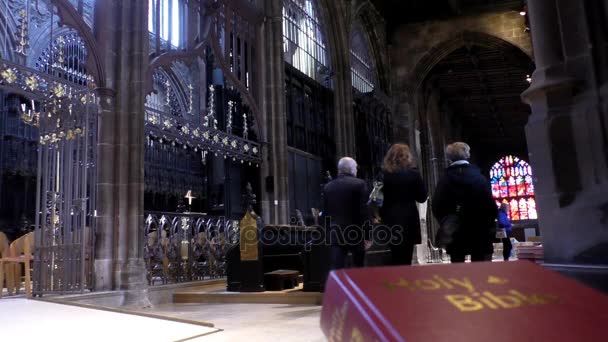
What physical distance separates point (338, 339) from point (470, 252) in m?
3.38

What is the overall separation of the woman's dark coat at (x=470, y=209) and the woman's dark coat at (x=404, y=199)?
0.19 metres

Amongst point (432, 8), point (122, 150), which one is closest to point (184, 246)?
point (122, 150)

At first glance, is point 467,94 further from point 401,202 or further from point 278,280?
point 401,202

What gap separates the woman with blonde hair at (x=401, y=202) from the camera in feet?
13.9

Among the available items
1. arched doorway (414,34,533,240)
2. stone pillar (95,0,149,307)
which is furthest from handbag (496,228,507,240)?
arched doorway (414,34,533,240)

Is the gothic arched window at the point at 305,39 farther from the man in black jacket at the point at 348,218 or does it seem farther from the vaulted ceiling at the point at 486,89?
the man in black jacket at the point at 348,218

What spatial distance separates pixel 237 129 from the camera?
13.0 meters

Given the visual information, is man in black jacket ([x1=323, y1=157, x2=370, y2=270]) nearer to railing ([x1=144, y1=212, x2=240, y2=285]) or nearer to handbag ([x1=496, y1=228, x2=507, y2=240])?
railing ([x1=144, y1=212, x2=240, y2=285])

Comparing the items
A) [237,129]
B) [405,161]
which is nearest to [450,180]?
[405,161]

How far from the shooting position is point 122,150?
7770 mm

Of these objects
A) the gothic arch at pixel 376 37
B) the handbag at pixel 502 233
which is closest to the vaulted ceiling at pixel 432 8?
the gothic arch at pixel 376 37

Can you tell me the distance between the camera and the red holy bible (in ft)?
2.93

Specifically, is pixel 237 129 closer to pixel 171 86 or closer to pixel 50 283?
pixel 171 86

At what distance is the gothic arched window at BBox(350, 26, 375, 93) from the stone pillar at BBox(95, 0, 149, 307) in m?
10.3
